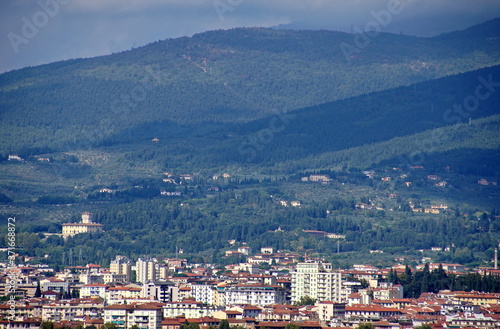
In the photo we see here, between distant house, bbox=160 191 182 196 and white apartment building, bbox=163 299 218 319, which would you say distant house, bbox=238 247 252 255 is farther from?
white apartment building, bbox=163 299 218 319

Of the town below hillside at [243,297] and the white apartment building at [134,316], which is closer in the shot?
the white apartment building at [134,316]

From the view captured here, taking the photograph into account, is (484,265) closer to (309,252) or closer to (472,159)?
(309,252)

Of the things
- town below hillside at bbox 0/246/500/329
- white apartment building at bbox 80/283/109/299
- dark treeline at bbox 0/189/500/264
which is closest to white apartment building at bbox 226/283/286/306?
town below hillside at bbox 0/246/500/329

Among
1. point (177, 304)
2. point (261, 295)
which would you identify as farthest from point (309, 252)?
point (177, 304)

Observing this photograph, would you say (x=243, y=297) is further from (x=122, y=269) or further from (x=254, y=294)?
(x=122, y=269)

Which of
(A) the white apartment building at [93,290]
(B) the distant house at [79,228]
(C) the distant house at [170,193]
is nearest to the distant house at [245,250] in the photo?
(B) the distant house at [79,228]

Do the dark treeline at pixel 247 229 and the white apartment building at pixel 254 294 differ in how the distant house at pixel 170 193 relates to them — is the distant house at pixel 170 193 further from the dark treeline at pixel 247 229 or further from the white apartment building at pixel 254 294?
the white apartment building at pixel 254 294
